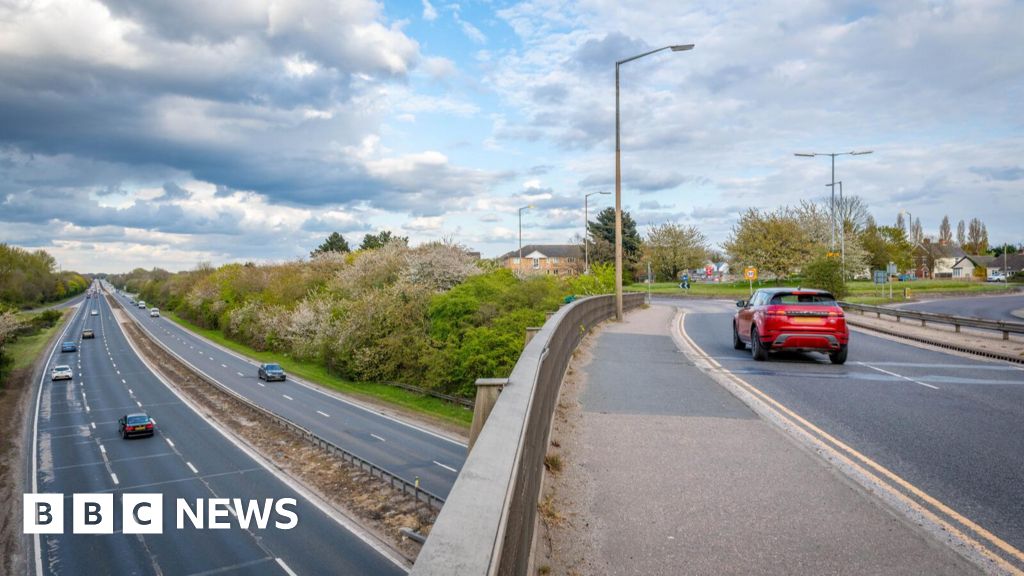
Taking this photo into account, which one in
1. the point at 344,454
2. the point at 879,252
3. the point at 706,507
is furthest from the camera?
the point at 879,252

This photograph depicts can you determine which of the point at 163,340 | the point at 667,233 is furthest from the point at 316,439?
the point at 667,233

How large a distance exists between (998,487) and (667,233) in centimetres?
9898

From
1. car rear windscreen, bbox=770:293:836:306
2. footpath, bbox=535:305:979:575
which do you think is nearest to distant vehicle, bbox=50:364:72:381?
car rear windscreen, bbox=770:293:836:306

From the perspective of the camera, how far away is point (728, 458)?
6590 millimetres

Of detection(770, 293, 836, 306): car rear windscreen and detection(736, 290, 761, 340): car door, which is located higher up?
detection(770, 293, 836, 306): car rear windscreen

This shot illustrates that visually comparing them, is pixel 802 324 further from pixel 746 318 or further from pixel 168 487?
pixel 168 487

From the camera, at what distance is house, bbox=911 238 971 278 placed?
424 feet

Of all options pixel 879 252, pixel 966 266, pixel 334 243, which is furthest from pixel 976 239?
pixel 334 243

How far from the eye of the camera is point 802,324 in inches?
570

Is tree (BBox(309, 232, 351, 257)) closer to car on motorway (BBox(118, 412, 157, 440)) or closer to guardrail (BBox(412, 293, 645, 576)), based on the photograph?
car on motorway (BBox(118, 412, 157, 440))

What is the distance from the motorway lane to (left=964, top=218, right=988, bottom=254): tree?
617 ft

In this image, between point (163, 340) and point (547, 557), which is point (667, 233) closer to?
point (163, 340)

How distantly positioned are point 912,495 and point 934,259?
151 metres

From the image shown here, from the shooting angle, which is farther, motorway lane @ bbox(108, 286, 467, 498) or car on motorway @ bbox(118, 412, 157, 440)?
car on motorway @ bbox(118, 412, 157, 440)
